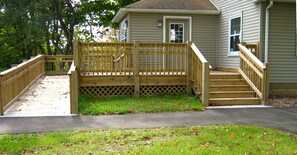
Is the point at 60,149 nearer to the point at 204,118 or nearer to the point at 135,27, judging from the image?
the point at 204,118

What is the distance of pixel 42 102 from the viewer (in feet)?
30.5

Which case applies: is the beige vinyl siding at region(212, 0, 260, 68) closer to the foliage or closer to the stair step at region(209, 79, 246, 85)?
the stair step at region(209, 79, 246, 85)

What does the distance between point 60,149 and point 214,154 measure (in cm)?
241

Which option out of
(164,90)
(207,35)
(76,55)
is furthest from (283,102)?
(76,55)

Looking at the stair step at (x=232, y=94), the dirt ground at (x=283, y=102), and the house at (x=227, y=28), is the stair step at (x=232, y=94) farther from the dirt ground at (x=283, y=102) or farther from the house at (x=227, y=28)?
the house at (x=227, y=28)

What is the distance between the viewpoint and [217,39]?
13.5 m

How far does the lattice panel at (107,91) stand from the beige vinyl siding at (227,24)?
439cm

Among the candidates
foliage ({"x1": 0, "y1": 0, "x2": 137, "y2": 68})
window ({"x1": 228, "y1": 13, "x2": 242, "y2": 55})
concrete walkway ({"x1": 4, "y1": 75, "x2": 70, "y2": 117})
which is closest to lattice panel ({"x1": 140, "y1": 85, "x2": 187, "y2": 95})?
concrete walkway ({"x1": 4, "y1": 75, "x2": 70, "y2": 117})

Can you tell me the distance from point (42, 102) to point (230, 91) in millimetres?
5791

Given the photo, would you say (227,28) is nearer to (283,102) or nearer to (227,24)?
(227,24)

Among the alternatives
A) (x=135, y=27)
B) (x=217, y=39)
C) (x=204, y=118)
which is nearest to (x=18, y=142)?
(x=204, y=118)

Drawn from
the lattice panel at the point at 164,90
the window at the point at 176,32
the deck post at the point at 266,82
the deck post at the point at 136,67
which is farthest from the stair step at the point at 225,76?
the window at the point at 176,32

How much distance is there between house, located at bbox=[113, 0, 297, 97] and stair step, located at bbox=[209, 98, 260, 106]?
189 cm

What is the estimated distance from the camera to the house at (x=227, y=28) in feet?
35.0
